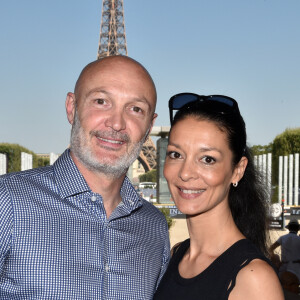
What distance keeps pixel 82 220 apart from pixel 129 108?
75 centimetres

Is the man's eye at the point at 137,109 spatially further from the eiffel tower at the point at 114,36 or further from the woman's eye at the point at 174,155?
the eiffel tower at the point at 114,36

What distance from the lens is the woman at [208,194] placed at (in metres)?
2.50

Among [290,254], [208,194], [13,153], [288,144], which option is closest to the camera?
[208,194]

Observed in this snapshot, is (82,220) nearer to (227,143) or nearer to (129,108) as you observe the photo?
(129,108)

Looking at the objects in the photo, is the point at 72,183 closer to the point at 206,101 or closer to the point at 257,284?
the point at 206,101

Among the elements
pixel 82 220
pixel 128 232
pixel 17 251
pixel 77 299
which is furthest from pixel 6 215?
pixel 128 232

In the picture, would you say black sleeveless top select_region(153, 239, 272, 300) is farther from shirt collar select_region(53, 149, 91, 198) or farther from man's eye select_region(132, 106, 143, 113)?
man's eye select_region(132, 106, 143, 113)

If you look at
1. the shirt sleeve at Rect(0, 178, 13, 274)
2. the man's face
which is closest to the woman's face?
the man's face

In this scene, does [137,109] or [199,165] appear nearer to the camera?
[199,165]

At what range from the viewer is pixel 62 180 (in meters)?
2.63

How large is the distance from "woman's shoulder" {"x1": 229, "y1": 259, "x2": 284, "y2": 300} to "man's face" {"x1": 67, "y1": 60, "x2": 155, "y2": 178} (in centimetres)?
96

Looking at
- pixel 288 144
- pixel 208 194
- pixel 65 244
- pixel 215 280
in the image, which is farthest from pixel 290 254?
pixel 288 144

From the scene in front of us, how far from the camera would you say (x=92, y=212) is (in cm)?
256

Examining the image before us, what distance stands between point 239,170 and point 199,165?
0.31m
